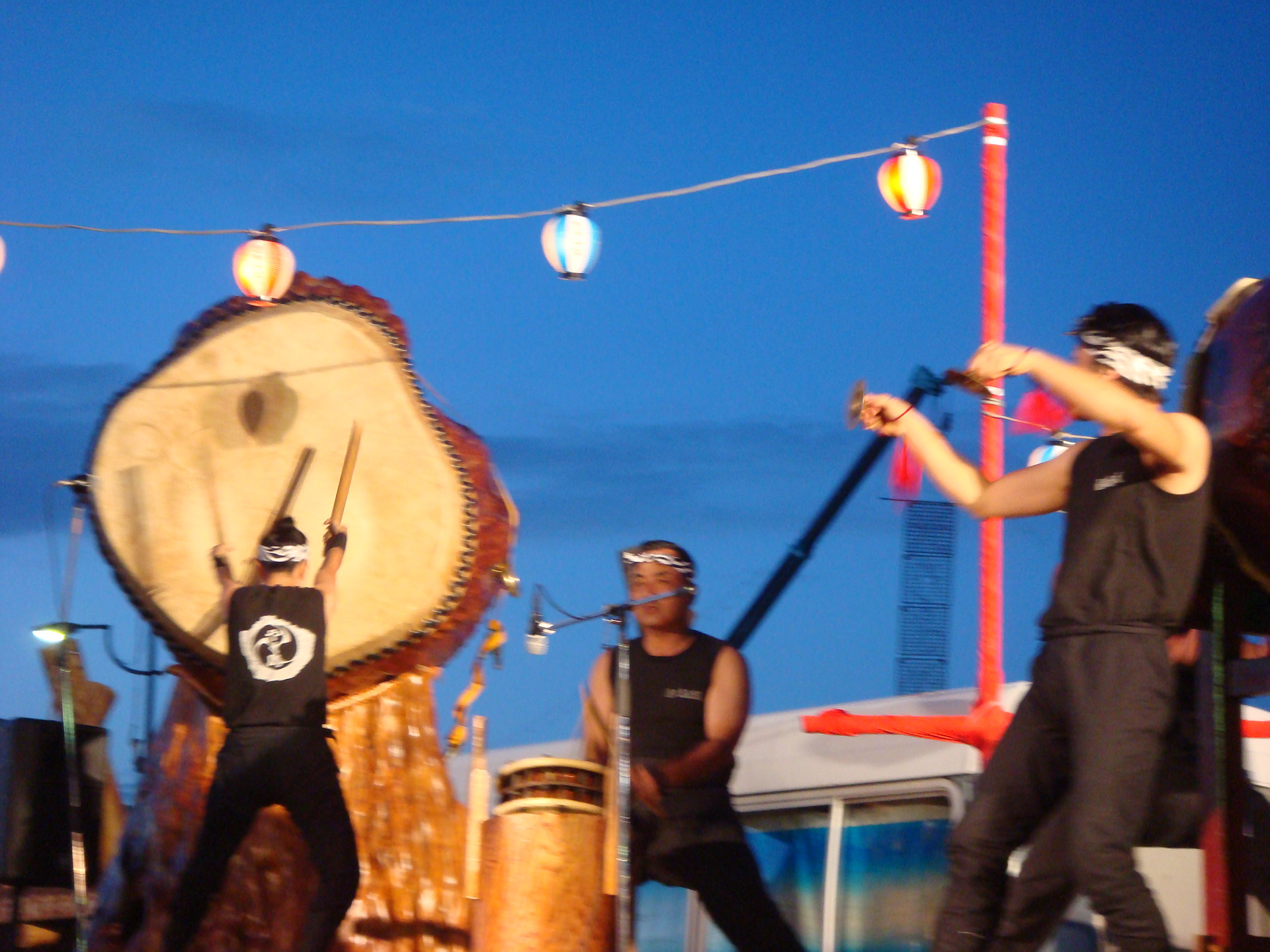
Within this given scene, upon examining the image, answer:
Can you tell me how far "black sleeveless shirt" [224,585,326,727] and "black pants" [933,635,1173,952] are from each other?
220 centimetres

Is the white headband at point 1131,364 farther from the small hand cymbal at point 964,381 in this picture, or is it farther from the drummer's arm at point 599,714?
the drummer's arm at point 599,714

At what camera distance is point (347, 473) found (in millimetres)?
5418

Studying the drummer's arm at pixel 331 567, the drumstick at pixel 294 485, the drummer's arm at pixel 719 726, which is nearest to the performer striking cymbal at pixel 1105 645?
the drummer's arm at pixel 719 726

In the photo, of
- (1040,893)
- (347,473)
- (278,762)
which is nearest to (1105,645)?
(1040,893)

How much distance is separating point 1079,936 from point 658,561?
5.62 ft

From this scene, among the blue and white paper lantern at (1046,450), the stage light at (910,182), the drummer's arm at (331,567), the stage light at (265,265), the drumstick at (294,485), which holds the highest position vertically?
the stage light at (910,182)

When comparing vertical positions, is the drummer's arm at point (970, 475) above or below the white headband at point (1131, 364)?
below

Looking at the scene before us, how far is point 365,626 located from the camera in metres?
5.34

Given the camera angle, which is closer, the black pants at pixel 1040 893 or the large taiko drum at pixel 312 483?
the black pants at pixel 1040 893

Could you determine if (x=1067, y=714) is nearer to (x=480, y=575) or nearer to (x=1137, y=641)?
(x=1137, y=641)

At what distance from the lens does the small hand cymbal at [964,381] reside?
3.12 meters

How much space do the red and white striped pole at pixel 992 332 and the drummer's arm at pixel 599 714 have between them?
1.54 metres

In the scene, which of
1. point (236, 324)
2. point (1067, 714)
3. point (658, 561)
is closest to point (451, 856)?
point (658, 561)

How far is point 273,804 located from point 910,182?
3.92 meters
